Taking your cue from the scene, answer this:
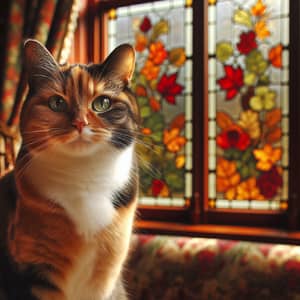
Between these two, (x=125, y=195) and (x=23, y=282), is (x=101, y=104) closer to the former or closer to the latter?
(x=125, y=195)

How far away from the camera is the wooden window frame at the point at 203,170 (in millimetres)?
1543

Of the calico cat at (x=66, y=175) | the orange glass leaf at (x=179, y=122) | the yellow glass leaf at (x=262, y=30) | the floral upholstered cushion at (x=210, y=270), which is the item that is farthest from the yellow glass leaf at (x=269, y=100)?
the calico cat at (x=66, y=175)

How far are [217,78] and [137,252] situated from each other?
0.79m

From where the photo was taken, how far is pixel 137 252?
1.49 meters

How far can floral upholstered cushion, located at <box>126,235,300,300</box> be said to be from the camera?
4.13ft

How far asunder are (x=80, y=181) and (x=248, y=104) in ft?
3.44

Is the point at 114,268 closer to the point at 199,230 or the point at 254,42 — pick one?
the point at 199,230

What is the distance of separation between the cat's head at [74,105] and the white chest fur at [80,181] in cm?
3

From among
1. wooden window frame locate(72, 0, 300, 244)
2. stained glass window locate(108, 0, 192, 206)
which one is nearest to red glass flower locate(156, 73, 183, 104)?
stained glass window locate(108, 0, 192, 206)

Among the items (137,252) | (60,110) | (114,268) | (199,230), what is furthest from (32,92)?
(199,230)

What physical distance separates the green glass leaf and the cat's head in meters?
0.94

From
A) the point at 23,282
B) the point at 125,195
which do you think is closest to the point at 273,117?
the point at 125,195

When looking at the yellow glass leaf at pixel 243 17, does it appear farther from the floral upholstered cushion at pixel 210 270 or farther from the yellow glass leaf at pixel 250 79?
the floral upholstered cushion at pixel 210 270

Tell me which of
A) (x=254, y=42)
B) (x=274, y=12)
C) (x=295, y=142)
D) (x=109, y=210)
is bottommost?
(x=109, y=210)
